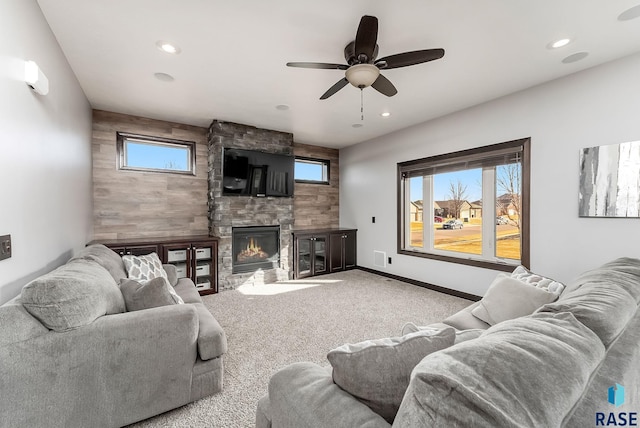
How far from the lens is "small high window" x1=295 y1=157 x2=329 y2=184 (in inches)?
227

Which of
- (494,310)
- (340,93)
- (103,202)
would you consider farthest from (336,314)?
(103,202)

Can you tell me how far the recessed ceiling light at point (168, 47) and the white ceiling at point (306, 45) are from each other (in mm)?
58

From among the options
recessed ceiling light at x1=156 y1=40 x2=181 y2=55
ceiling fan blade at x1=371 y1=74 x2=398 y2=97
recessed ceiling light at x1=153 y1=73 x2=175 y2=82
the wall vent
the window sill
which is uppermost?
recessed ceiling light at x1=153 y1=73 x2=175 y2=82

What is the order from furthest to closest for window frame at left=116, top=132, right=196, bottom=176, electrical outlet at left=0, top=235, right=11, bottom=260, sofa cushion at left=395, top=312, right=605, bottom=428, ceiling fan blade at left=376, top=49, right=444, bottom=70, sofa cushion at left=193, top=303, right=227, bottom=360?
1. window frame at left=116, top=132, right=196, bottom=176
2. ceiling fan blade at left=376, top=49, right=444, bottom=70
3. sofa cushion at left=193, top=303, right=227, bottom=360
4. electrical outlet at left=0, top=235, right=11, bottom=260
5. sofa cushion at left=395, top=312, right=605, bottom=428

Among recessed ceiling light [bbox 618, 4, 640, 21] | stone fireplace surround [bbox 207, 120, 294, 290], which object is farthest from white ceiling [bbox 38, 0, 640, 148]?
stone fireplace surround [bbox 207, 120, 294, 290]

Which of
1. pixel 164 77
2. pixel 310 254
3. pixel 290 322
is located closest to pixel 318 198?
pixel 310 254

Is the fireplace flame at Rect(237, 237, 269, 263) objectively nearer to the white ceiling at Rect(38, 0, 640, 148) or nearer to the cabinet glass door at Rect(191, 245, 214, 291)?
the cabinet glass door at Rect(191, 245, 214, 291)

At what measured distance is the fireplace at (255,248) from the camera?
178 inches

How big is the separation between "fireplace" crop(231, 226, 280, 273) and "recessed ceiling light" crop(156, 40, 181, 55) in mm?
2678

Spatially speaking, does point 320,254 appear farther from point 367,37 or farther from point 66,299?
point 66,299

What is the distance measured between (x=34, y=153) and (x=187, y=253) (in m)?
2.34

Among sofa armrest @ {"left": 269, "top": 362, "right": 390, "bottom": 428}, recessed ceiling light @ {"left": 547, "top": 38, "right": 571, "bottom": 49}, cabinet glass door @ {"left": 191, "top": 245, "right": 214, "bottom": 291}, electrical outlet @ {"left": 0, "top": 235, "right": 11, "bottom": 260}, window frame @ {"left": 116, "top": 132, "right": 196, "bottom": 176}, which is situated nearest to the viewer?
sofa armrest @ {"left": 269, "top": 362, "right": 390, "bottom": 428}

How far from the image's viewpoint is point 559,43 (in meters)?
2.30

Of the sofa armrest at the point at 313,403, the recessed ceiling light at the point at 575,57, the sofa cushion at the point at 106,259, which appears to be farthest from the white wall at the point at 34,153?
the recessed ceiling light at the point at 575,57
